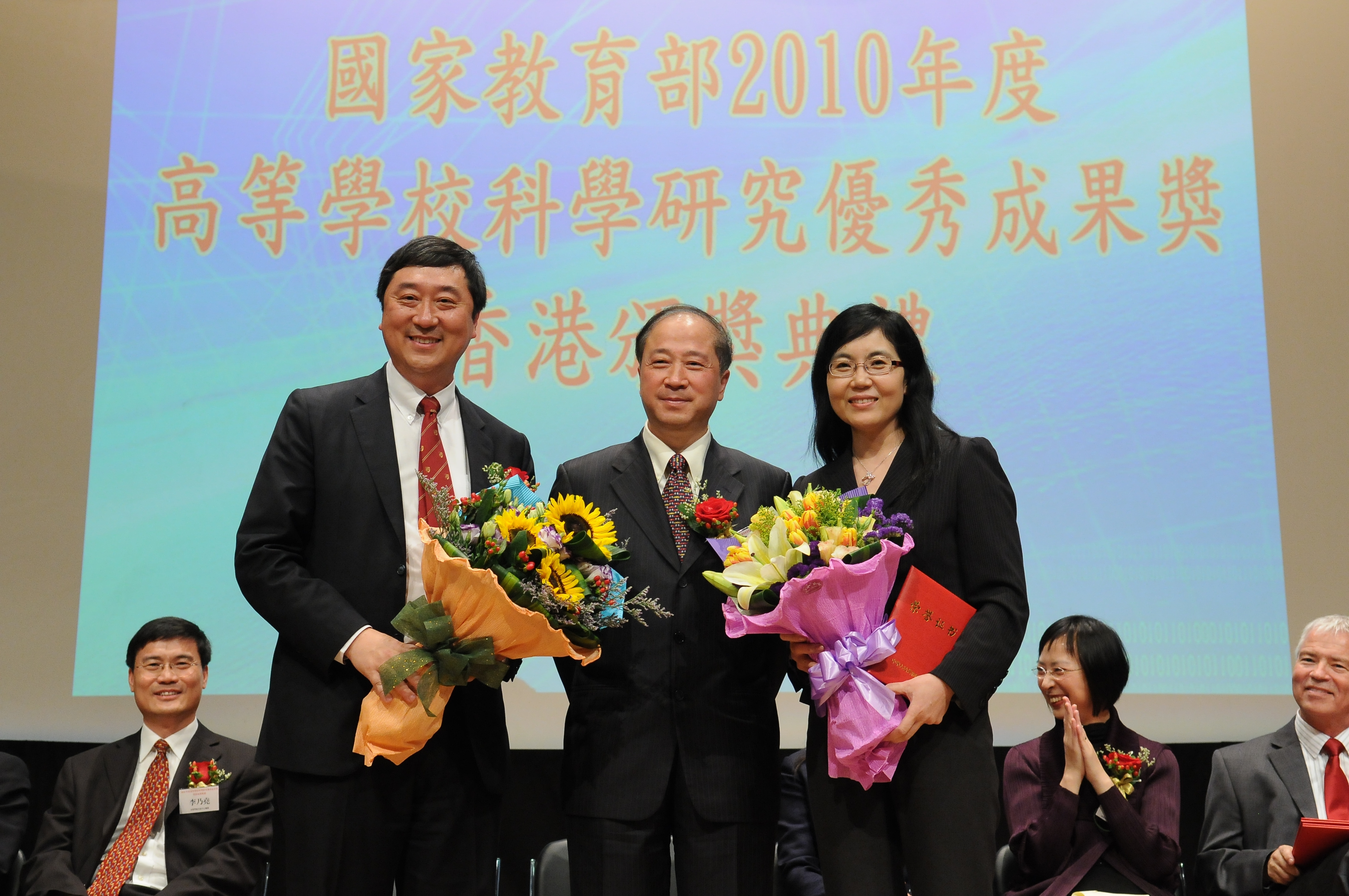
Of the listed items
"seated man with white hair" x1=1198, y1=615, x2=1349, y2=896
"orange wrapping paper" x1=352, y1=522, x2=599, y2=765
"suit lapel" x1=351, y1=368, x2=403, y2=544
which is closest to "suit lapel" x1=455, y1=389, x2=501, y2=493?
"suit lapel" x1=351, y1=368, x2=403, y2=544

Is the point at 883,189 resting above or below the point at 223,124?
below

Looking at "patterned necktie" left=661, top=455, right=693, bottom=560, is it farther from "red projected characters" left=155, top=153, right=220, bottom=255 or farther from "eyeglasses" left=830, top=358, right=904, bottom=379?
"red projected characters" left=155, top=153, right=220, bottom=255

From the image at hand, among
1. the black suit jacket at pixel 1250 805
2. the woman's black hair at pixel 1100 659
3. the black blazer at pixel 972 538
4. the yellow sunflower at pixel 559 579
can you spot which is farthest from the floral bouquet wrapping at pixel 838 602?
the black suit jacket at pixel 1250 805

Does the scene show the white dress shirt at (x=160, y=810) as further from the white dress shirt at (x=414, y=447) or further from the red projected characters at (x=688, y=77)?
the red projected characters at (x=688, y=77)

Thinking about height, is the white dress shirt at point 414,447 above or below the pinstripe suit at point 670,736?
above

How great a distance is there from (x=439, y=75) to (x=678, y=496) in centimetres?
217

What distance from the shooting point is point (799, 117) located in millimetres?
3746

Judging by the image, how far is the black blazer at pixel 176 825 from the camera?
3.10 m

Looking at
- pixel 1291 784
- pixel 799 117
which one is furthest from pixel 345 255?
pixel 1291 784

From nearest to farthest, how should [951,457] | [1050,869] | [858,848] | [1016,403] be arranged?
[858,848] → [951,457] → [1050,869] → [1016,403]

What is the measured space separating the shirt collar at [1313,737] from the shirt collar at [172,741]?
10.9 feet

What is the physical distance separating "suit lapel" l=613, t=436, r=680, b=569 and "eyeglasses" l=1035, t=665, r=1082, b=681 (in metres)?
1.45

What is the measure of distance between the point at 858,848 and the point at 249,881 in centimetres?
203

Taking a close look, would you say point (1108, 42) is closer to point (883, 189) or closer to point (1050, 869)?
point (883, 189)
